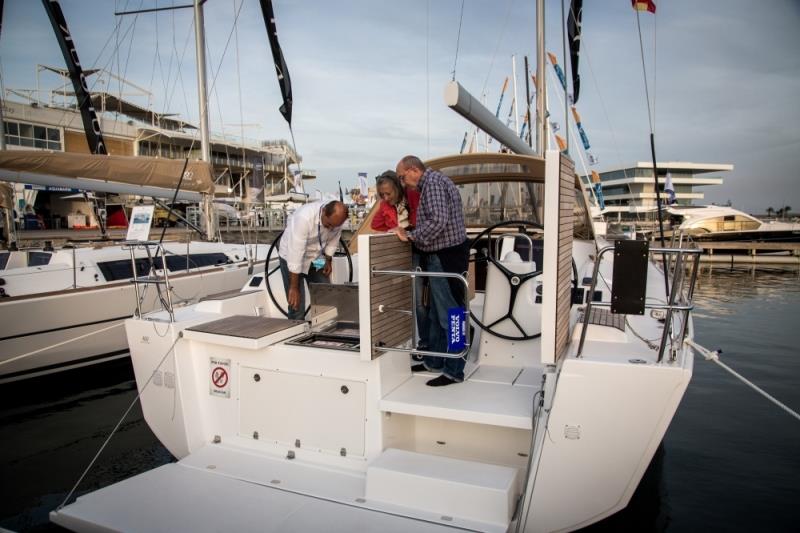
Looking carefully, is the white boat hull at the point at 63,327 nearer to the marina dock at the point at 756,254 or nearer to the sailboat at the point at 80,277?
the sailboat at the point at 80,277

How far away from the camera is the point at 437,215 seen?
3.56m

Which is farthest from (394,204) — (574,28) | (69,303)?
(574,28)

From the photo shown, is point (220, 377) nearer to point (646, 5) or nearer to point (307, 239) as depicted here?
point (307, 239)

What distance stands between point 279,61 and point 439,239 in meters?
8.42

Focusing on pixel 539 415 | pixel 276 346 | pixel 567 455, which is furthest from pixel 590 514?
pixel 276 346

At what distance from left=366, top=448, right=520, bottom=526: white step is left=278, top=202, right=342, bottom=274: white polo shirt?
81.6 inches

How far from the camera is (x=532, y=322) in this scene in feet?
14.0

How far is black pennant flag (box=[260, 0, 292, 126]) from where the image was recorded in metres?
10.6

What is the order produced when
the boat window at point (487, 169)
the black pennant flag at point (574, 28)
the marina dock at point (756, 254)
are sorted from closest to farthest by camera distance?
the boat window at point (487, 169)
the black pennant flag at point (574, 28)
the marina dock at point (756, 254)

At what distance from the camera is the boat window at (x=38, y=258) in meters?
9.34

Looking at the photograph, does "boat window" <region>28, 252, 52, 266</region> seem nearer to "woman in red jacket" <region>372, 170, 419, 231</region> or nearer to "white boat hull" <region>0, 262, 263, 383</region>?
"white boat hull" <region>0, 262, 263, 383</region>

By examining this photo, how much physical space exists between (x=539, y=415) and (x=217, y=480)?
6.98ft

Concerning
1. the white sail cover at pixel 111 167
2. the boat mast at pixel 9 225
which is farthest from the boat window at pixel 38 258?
the white sail cover at pixel 111 167

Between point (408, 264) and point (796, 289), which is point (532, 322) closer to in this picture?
point (408, 264)
